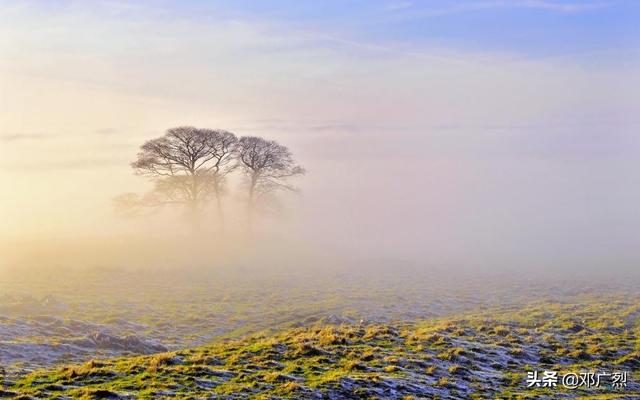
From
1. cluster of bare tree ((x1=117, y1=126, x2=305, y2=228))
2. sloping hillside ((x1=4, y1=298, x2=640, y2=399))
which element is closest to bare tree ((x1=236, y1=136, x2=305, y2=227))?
cluster of bare tree ((x1=117, y1=126, x2=305, y2=228))

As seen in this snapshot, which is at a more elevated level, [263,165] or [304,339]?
[263,165]

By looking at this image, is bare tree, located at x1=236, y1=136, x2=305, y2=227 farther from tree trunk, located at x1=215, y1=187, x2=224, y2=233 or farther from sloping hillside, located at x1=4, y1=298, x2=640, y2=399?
sloping hillside, located at x1=4, y1=298, x2=640, y2=399

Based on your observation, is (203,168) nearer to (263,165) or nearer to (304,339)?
(263,165)

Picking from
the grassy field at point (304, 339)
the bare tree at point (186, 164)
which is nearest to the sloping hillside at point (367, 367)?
the grassy field at point (304, 339)

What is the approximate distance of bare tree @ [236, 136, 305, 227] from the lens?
7806 cm

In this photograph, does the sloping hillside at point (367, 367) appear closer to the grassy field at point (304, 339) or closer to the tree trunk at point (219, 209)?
the grassy field at point (304, 339)

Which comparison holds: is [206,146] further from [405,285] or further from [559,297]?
[559,297]

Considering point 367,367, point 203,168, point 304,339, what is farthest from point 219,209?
point 367,367

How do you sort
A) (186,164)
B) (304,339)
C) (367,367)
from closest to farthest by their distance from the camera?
(367,367) < (304,339) < (186,164)

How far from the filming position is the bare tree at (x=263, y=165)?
256ft

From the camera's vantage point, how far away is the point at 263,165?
260ft

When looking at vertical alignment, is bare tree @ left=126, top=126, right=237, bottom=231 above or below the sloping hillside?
above

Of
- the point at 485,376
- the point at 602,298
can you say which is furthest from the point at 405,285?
the point at 485,376

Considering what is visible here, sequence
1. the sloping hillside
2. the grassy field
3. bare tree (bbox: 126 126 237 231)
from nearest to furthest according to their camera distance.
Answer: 1. the sloping hillside
2. the grassy field
3. bare tree (bbox: 126 126 237 231)
